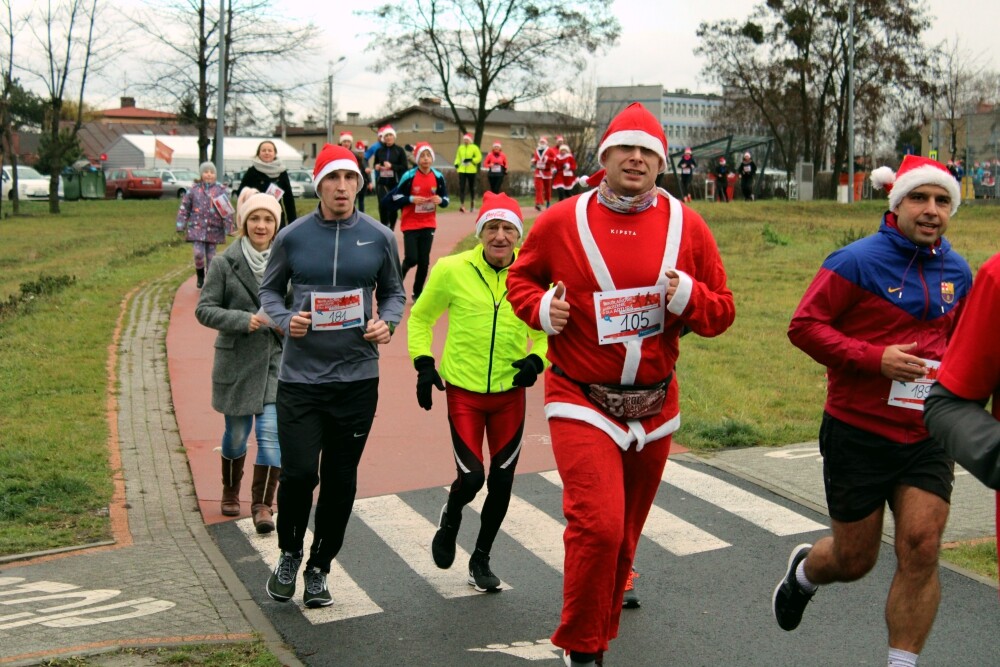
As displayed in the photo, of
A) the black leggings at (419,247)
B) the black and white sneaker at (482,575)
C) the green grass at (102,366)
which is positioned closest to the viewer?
the black and white sneaker at (482,575)

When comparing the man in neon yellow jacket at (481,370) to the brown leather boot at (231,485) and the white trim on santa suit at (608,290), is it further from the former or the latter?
the brown leather boot at (231,485)

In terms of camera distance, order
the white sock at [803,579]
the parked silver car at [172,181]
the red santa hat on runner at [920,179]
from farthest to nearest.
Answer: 1. the parked silver car at [172,181]
2. the white sock at [803,579]
3. the red santa hat on runner at [920,179]

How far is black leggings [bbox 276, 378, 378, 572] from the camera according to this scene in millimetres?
6016

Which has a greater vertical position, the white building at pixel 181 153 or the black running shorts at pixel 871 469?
the white building at pixel 181 153

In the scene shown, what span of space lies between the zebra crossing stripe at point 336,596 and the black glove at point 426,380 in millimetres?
1011

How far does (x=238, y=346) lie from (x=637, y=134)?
3470mm

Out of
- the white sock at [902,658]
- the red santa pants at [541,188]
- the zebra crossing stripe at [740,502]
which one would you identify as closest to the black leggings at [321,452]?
the zebra crossing stripe at [740,502]

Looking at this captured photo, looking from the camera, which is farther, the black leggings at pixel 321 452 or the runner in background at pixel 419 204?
the runner in background at pixel 419 204

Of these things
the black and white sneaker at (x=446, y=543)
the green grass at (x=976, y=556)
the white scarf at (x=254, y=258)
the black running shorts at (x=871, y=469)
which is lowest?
the green grass at (x=976, y=556)

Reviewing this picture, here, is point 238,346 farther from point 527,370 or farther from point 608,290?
point 608,290

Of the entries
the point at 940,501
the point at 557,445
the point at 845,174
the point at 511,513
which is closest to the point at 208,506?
the point at 511,513

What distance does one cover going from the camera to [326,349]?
602 centimetres

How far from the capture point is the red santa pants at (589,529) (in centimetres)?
A: 470

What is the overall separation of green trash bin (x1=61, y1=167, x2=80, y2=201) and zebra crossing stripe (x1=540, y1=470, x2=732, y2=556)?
169 ft
